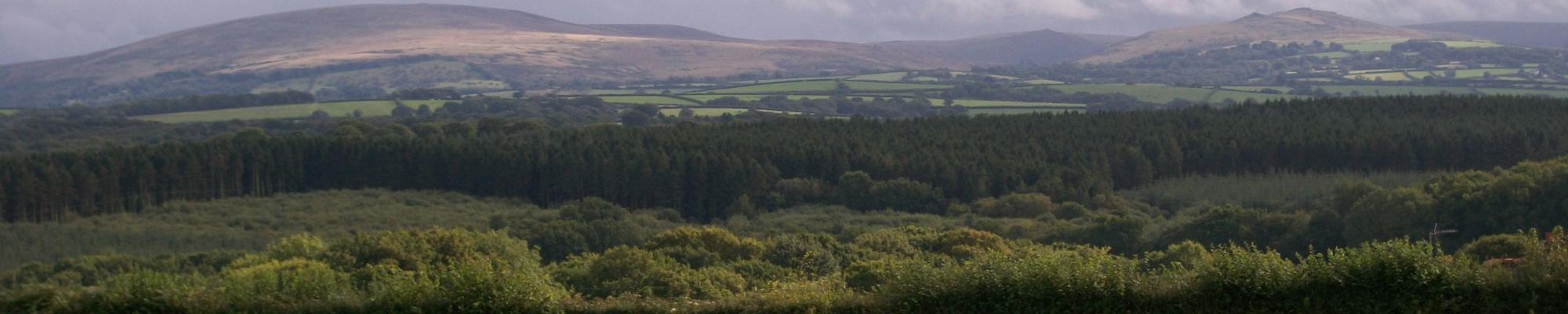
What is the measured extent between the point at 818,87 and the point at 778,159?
8167cm

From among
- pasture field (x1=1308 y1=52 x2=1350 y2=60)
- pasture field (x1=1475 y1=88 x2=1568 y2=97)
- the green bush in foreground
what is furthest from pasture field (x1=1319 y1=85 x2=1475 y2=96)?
the green bush in foreground

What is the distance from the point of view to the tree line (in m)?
66.6

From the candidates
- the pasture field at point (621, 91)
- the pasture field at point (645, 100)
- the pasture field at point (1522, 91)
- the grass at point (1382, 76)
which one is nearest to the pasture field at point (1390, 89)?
the pasture field at point (1522, 91)

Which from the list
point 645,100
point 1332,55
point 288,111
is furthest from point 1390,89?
point 288,111

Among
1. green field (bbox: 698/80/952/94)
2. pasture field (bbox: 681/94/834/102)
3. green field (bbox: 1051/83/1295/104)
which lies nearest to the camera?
green field (bbox: 1051/83/1295/104)

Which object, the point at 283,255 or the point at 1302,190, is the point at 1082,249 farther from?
the point at 1302,190

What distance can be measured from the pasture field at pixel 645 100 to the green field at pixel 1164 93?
Result: 122ft

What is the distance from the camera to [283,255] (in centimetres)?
3491

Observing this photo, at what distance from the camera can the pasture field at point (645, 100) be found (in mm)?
136375

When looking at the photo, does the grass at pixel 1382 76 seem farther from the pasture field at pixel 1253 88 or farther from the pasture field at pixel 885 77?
the pasture field at pixel 885 77

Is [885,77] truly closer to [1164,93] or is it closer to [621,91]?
[621,91]

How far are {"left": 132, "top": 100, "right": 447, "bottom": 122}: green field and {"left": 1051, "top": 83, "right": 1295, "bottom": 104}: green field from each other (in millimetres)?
62397

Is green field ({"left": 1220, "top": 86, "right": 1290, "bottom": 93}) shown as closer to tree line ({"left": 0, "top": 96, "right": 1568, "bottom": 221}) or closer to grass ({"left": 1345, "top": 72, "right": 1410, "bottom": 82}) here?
grass ({"left": 1345, "top": 72, "right": 1410, "bottom": 82})

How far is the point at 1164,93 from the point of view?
138 meters
